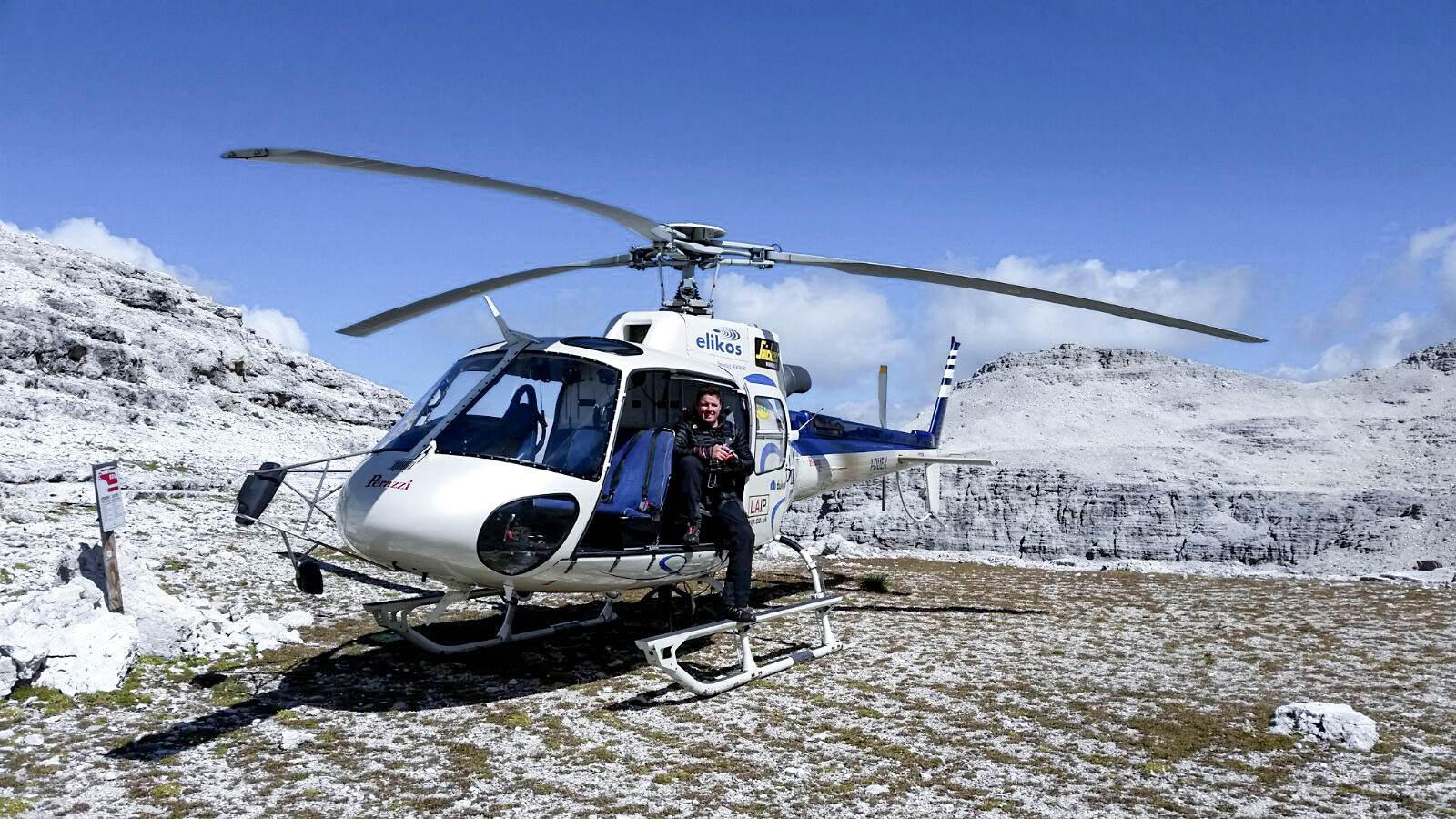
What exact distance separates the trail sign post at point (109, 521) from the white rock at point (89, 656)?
33 centimetres

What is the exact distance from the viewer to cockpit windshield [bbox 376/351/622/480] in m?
6.64

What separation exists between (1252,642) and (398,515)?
28.0 ft

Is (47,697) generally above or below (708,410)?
below

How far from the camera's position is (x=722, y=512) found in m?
7.69

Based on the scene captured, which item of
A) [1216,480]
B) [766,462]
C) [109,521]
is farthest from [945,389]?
[1216,480]

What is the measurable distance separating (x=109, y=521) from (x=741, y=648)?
529cm

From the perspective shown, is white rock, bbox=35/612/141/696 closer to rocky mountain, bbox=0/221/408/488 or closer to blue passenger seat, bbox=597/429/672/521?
blue passenger seat, bbox=597/429/672/521

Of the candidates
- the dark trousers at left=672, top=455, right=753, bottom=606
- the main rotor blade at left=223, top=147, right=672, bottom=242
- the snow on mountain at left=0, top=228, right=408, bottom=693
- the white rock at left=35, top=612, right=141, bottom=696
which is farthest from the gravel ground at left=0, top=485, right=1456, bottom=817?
the main rotor blade at left=223, top=147, right=672, bottom=242

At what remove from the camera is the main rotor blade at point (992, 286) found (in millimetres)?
8953

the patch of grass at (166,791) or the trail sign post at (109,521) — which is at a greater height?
the trail sign post at (109,521)

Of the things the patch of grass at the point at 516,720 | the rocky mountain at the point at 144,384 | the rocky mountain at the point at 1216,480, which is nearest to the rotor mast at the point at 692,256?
the patch of grass at the point at 516,720

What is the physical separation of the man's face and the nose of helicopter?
1.39 m

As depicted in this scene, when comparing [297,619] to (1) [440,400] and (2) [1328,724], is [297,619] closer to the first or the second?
(1) [440,400]

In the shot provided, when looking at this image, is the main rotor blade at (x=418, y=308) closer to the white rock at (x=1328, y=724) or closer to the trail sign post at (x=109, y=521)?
the trail sign post at (x=109, y=521)
